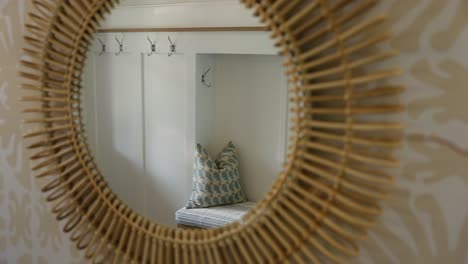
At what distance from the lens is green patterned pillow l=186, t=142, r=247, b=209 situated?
27.5 inches

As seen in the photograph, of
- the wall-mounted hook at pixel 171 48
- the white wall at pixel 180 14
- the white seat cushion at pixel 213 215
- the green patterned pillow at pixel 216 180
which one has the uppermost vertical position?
the white wall at pixel 180 14

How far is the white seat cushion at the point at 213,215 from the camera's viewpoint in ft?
2.29

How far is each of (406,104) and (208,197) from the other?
13.2 inches

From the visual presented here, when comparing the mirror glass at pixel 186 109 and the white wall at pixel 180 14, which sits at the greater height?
the white wall at pixel 180 14

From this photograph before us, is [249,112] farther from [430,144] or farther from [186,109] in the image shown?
[430,144]

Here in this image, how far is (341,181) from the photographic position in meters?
0.63

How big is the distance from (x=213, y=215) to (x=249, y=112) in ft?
0.59

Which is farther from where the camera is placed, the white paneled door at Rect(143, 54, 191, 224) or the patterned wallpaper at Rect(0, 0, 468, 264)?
the white paneled door at Rect(143, 54, 191, 224)

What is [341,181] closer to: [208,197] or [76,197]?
[208,197]

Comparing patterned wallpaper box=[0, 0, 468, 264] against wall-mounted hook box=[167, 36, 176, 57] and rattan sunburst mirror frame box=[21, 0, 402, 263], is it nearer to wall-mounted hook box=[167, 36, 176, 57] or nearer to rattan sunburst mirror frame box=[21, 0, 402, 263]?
rattan sunburst mirror frame box=[21, 0, 402, 263]

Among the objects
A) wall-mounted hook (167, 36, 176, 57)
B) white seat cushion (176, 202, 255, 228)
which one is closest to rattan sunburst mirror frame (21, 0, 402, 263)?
white seat cushion (176, 202, 255, 228)

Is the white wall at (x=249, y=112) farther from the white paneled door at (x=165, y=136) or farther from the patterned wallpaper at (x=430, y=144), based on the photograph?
the patterned wallpaper at (x=430, y=144)

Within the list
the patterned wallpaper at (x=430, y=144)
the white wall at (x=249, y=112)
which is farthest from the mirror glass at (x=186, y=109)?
the patterned wallpaper at (x=430, y=144)

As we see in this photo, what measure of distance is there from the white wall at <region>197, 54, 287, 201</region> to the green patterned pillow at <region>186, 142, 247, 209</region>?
0.01 metres
